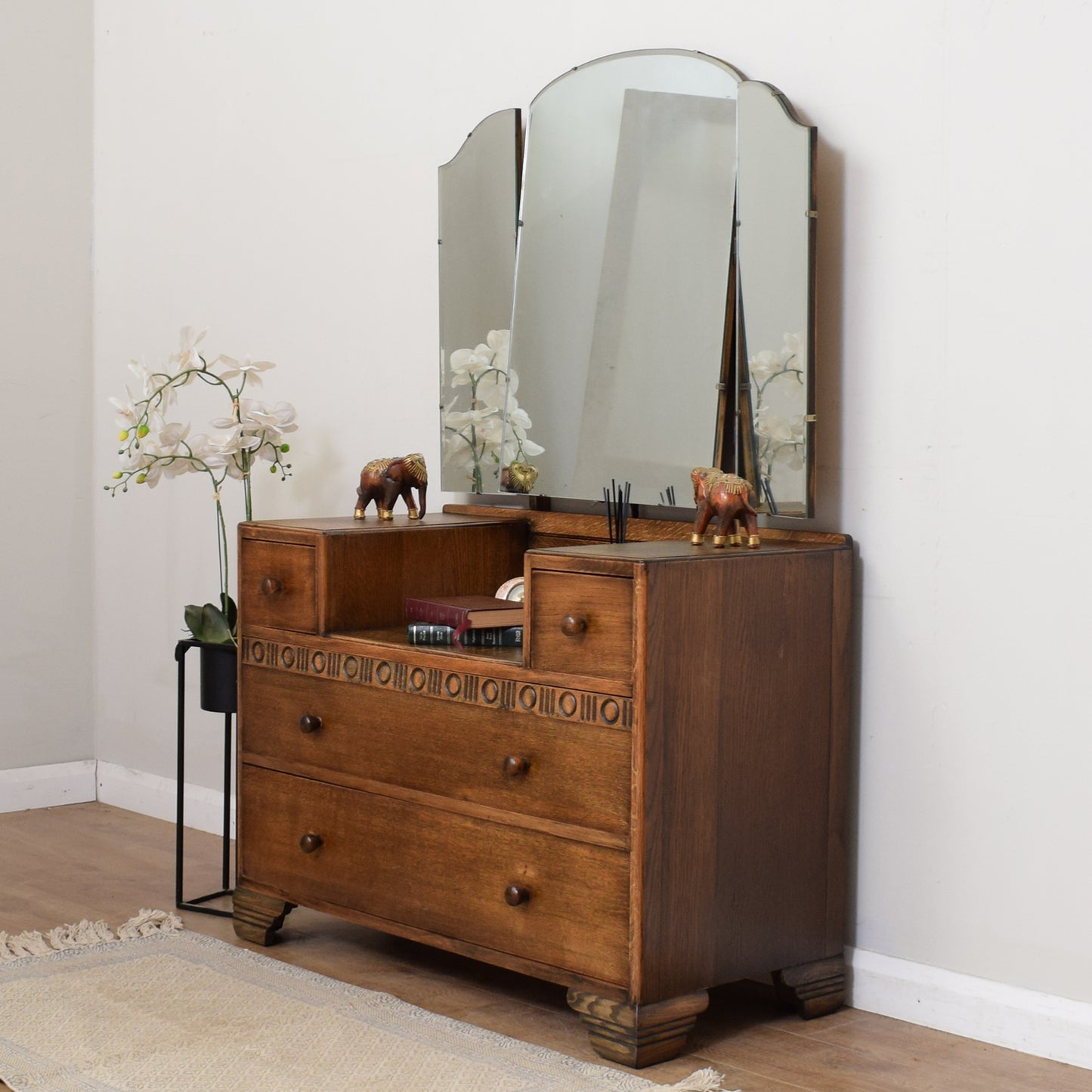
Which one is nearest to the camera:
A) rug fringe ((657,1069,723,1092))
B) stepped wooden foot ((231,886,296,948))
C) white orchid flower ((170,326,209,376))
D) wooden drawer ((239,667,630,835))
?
rug fringe ((657,1069,723,1092))

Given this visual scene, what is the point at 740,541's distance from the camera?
220 centimetres

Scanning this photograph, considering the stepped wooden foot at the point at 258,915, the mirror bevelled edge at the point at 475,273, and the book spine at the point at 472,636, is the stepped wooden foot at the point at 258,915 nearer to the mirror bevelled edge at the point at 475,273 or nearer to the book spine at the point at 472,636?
the book spine at the point at 472,636

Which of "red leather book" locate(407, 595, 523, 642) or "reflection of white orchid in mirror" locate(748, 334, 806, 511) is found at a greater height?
"reflection of white orchid in mirror" locate(748, 334, 806, 511)

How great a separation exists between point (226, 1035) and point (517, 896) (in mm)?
464

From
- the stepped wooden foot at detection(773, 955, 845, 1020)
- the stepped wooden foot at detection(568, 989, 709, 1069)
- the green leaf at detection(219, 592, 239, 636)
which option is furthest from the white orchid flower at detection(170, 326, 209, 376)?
the stepped wooden foot at detection(773, 955, 845, 1020)

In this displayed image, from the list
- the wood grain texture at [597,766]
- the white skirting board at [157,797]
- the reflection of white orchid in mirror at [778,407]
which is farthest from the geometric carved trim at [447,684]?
the white skirting board at [157,797]

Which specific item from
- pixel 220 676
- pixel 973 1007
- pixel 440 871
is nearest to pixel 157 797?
pixel 220 676

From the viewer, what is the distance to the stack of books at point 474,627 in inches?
91.3

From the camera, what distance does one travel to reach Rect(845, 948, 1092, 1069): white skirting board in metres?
2.10

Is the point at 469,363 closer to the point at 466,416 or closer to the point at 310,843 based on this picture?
the point at 466,416

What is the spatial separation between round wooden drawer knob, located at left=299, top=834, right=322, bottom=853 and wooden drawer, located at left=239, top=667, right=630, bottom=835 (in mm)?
102

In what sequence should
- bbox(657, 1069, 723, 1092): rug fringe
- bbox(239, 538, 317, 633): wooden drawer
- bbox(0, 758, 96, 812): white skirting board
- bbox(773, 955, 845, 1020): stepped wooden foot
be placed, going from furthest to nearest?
1. bbox(0, 758, 96, 812): white skirting board
2. bbox(239, 538, 317, 633): wooden drawer
3. bbox(773, 955, 845, 1020): stepped wooden foot
4. bbox(657, 1069, 723, 1092): rug fringe

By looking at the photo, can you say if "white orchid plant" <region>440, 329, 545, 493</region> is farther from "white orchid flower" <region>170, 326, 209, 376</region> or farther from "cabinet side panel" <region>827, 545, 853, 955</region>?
"cabinet side panel" <region>827, 545, 853, 955</region>

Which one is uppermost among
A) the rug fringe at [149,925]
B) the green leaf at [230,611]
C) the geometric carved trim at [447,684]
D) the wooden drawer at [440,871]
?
the green leaf at [230,611]
